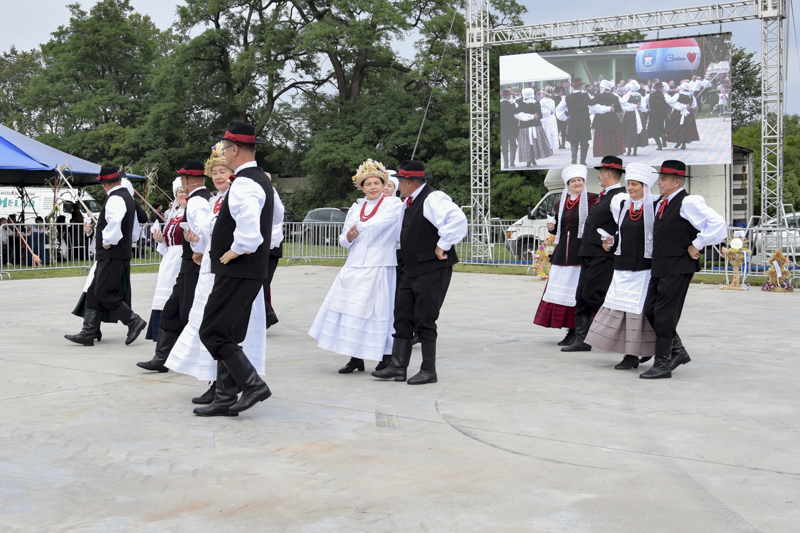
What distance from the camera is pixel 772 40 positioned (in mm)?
20844

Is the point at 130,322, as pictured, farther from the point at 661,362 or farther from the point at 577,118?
the point at 577,118

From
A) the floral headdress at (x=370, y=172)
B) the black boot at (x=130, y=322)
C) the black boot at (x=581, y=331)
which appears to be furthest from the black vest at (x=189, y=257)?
the black boot at (x=581, y=331)

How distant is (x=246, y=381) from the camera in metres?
5.21

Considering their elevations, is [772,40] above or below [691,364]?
above

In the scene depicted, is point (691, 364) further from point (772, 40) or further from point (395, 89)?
point (395, 89)

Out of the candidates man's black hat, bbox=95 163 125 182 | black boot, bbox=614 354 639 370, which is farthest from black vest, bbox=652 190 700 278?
man's black hat, bbox=95 163 125 182

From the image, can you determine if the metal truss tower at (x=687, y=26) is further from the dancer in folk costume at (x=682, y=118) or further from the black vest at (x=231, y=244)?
the black vest at (x=231, y=244)

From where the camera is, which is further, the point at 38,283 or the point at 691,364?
the point at 38,283

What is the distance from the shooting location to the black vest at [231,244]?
5117 mm

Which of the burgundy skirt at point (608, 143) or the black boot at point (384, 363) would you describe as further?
the burgundy skirt at point (608, 143)

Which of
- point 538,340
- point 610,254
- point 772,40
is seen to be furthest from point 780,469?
point 772,40

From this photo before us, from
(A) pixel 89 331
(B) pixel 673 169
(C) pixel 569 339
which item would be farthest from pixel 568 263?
(A) pixel 89 331

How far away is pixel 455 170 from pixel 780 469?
105 ft

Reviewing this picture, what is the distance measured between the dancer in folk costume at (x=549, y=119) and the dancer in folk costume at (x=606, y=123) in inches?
44.8
